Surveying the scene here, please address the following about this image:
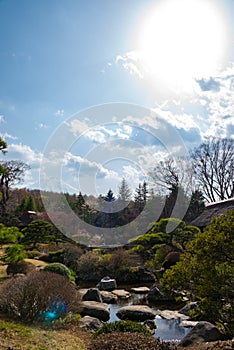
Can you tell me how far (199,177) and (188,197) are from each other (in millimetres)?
1954

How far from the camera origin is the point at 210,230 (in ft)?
17.6

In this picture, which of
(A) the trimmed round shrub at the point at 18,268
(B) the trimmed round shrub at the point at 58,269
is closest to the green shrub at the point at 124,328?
(B) the trimmed round shrub at the point at 58,269

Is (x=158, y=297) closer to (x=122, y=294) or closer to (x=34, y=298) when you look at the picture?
(x=122, y=294)

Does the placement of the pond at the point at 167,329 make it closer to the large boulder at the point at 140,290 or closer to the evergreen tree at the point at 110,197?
the large boulder at the point at 140,290

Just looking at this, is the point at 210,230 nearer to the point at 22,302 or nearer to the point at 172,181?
the point at 22,302

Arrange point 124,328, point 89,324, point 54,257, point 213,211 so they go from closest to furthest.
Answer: point 124,328 < point 89,324 < point 54,257 < point 213,211

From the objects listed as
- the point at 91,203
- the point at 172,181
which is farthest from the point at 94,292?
the point at 91,203

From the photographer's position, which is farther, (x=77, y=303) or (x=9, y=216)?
(x=9, y=216)

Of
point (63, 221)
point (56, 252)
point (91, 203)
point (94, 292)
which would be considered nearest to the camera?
Result: point (94, 292)

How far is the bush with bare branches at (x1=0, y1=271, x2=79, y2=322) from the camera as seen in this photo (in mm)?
6824

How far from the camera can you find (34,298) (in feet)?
22.3

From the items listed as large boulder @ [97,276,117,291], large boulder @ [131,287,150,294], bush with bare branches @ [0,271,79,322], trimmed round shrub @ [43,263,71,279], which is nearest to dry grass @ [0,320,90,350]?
bush with bare branches @ [0,271,79,322]

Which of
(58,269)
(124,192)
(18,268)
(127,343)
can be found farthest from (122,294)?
(124,192)

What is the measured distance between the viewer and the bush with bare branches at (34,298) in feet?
22.4
